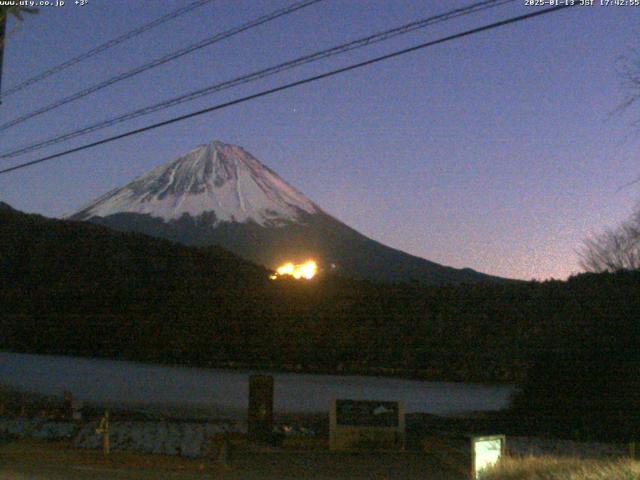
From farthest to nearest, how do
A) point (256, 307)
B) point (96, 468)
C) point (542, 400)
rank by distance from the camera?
point (256, 307)
point (542, 400)
point (96, 468)

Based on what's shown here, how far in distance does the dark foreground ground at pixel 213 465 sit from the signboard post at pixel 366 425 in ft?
1.10

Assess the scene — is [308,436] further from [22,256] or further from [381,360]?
[22,256]

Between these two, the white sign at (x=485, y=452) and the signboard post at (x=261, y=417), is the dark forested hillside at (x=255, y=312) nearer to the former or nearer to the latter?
the signboard post at (x=261, y=417)

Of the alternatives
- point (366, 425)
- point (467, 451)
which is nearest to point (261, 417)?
point (366, 425)

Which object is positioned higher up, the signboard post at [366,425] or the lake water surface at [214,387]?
the lake water surface at [214,387]

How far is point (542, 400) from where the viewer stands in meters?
20.9

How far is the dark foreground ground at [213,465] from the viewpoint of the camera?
40.2 ft

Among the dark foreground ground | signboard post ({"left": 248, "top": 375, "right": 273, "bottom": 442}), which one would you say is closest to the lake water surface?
signboard post ({"left": 248, "top": 375, "right": 273, "bottom": 442})

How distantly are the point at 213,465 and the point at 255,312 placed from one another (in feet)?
77.7

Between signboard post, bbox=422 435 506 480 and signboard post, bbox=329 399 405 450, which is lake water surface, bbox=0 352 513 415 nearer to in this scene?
signboard post, bbox=422 435 506 480

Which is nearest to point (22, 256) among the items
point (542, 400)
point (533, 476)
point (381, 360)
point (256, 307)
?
point (256, 307)

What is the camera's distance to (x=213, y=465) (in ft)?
43.3

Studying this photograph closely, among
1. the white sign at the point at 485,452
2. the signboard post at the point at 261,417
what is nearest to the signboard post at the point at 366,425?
the signboard post at the point at 261,417

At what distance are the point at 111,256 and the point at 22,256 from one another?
5465 millimetres
